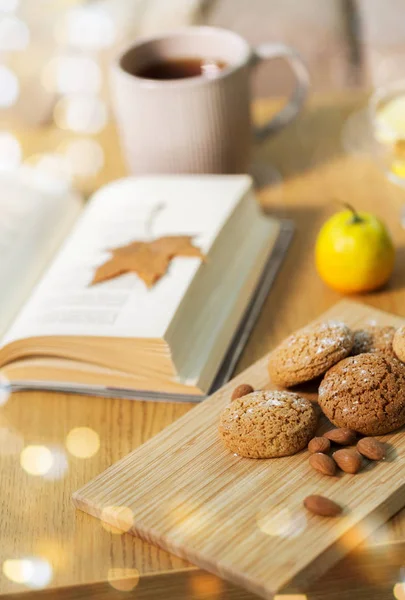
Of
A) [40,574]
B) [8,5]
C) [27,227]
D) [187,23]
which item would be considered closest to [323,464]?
[40,574]

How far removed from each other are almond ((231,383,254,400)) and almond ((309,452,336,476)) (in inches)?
4.3

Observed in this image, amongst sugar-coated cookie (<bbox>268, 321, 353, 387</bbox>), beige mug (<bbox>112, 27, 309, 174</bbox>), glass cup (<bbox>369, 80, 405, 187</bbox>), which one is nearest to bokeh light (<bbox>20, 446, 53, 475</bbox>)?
sugar-coated cookie (<bbox>268, 321, 353, 387</bbox>)

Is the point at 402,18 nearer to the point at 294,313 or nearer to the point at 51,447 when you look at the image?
the point at 294,313

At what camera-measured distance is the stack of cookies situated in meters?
0.70

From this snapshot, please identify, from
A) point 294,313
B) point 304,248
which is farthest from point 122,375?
point 304,248

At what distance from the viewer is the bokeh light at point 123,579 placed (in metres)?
0.64

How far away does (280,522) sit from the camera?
0.64m

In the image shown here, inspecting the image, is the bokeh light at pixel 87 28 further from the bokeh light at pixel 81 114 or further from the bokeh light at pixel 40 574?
the bokeh light at pixel 40 574

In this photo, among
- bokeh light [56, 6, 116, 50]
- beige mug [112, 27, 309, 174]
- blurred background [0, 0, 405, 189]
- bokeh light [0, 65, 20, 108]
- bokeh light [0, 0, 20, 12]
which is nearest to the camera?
beige mug [112, 27, 309, 174]

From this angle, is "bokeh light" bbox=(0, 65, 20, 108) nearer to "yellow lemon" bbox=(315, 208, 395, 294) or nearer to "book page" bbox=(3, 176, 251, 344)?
"book page" bbox=(3, 176, 251, 344)

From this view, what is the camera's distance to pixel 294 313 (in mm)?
947

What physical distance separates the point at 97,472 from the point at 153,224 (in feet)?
1.12

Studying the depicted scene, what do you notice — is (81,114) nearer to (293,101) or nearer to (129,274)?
(293,101)

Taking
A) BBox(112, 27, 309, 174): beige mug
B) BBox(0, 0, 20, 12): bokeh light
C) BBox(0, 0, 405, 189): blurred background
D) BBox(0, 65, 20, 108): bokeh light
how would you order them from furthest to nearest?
BBox(0, 0, 20, 12): bokeh light, BBox(0, 0, 405, 189): blurred background, BBox(0, 65, 20, 108): bokeh light, BBox(112, 27, 309, 174): beige mug
